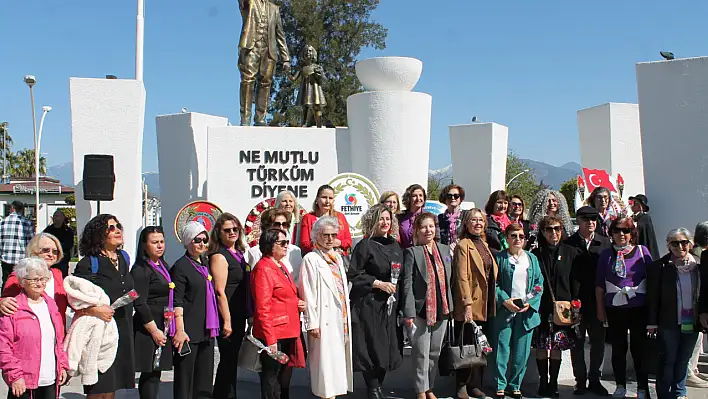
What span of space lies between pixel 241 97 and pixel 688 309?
6.73 metres

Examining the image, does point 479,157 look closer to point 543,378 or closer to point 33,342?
point 543,378

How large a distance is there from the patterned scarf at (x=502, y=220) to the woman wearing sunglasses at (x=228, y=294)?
2.26 meters

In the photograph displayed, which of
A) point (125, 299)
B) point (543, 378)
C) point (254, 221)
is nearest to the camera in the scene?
point (125, 299)

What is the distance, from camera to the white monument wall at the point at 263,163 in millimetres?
8898

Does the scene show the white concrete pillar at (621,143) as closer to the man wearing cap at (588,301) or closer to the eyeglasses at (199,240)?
the man wearing cap at (588,301)

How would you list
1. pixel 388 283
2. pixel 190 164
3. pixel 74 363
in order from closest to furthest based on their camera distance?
pixel 74 363 → pixel 388 283 → pixel 190 164

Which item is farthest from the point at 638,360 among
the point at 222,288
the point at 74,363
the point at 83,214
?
the point at 83,214

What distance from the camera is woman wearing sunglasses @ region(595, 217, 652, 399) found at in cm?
473

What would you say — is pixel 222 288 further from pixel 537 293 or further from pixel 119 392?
pixel 537 293

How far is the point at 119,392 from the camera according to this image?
5.09 meters

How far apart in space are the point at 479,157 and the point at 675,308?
6.85 meters

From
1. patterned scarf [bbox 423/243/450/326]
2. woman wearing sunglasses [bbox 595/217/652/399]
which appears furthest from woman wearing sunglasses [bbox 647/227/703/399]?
patterned scarf [bbox 423/243/450/326]

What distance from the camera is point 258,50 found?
9.27 metres

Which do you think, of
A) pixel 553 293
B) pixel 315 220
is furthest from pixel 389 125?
pixel 553 293
